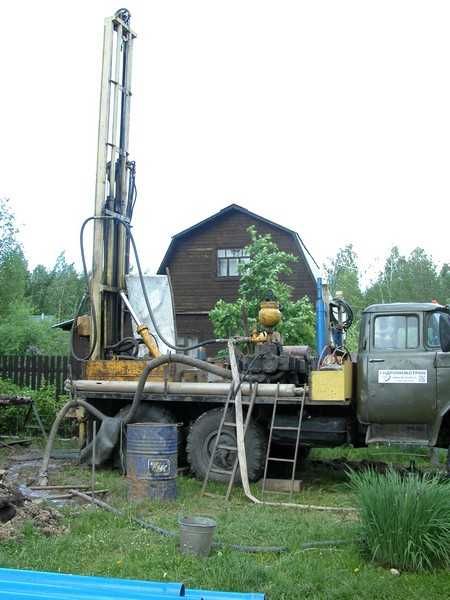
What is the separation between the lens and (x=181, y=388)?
9633mm

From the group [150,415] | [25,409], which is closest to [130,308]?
[150,415]

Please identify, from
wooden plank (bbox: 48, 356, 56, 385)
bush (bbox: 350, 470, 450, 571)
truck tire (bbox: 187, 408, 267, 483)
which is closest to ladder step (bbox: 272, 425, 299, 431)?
truck tire (bbox: 187, 408, 267, 483)

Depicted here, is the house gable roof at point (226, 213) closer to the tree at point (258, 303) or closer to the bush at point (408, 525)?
the tree at point (258, 303)

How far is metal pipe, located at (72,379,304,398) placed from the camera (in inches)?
352

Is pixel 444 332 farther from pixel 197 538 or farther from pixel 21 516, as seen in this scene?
pixel 21 516

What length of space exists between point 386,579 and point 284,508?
2.54 m

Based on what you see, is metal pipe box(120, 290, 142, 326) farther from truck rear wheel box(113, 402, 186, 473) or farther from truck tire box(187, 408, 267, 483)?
truck tire box(187, 408, 267, 483)

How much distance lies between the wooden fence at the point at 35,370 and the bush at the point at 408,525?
36.1 feet

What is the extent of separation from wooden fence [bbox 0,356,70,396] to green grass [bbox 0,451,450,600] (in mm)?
8545

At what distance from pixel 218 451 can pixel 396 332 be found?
2.69 metres

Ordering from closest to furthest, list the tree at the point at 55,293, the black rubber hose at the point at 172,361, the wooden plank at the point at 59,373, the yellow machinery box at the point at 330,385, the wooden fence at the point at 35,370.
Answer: the yellow machinery box at the point at 330,385, the black rubber hose at the point at 172,361, the wooden plank at the point at 59,373, the wooden fence at the point at 35,370, the tree at the point at 55,293

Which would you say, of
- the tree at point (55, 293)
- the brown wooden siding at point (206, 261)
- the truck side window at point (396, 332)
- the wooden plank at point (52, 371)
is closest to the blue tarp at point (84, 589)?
the truck side window at point (396, 332)

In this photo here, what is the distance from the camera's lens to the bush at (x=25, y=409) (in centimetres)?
1366

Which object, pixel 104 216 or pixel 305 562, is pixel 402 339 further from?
pixel 104 216
